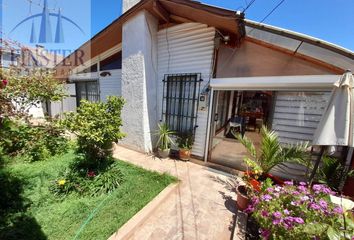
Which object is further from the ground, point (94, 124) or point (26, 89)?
point (26, 89)

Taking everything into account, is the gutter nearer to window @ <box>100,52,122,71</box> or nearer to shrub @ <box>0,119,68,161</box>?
window @ <box>100,52,122,71</box>

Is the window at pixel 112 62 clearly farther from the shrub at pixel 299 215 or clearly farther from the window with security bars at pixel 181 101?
the shrub at pixel 299 215

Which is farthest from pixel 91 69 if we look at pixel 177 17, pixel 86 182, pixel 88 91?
pixel 86 182

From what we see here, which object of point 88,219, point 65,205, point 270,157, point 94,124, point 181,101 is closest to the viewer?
point 88,219

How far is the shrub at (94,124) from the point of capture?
3.47 meters

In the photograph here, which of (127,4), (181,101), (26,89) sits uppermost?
(127,4)

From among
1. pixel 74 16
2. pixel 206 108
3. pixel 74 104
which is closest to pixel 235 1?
pixel 206 108

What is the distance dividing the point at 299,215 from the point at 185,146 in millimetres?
3570

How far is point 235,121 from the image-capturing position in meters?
7.70

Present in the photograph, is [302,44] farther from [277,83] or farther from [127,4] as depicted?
[127,4]

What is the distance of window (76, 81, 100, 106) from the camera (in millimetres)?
8438

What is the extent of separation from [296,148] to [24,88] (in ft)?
24.2

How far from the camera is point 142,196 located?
3262 mm

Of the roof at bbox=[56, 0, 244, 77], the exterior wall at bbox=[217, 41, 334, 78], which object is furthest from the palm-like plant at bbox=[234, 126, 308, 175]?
the roof at bbox=[56, 0, 244, 77]
